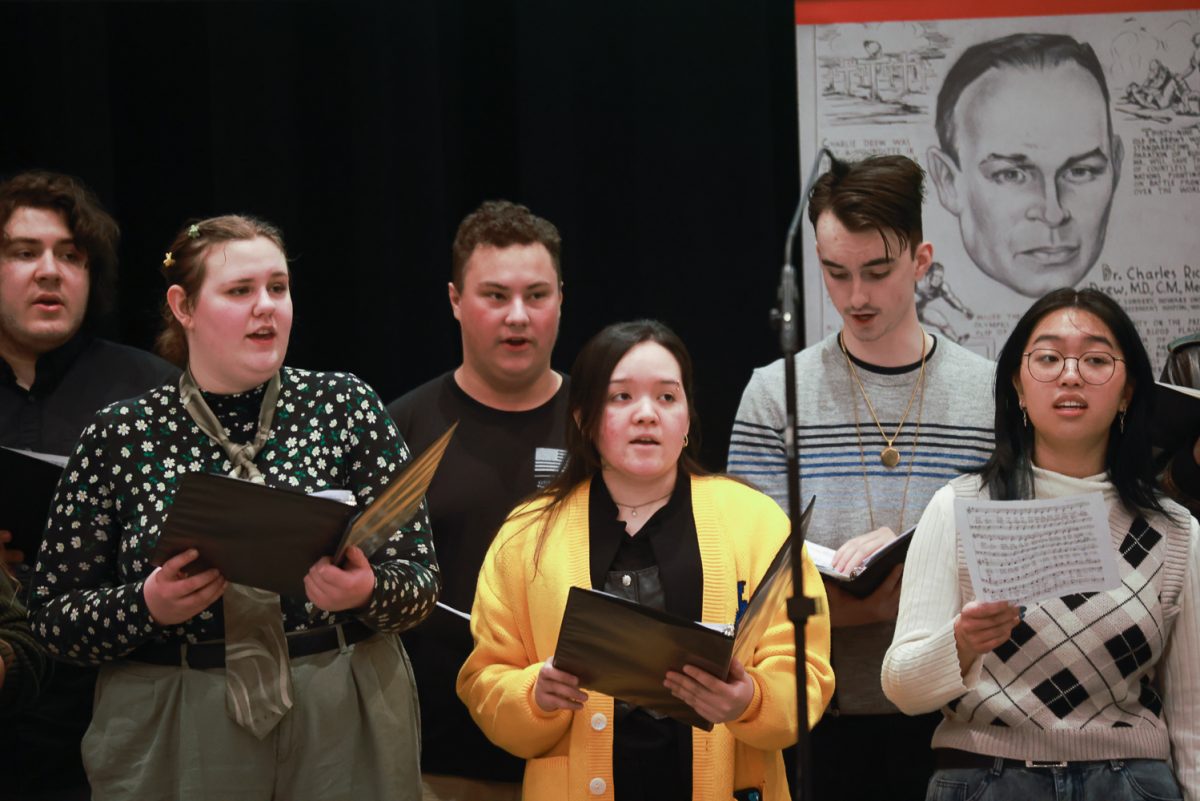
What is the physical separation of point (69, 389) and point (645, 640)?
5.59 ft

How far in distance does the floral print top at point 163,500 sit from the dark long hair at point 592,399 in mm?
271

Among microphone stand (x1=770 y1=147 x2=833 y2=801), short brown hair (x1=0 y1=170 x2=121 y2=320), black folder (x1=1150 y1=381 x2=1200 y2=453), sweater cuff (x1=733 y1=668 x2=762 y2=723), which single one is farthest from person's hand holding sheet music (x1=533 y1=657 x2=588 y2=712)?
short brown hair (x1=0 y1=170 x2=121 y2=320)

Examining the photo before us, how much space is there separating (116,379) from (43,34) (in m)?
1.38

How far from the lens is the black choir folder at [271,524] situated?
2.25 m

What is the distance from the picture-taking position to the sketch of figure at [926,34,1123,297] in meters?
4.00

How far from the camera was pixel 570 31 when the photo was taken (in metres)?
4.06

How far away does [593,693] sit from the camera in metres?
2.56

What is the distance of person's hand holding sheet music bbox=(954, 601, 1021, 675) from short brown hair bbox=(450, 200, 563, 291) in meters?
1.41

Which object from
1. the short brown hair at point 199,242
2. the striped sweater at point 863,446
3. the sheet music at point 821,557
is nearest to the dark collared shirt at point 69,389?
the short brown hair at point 199,242

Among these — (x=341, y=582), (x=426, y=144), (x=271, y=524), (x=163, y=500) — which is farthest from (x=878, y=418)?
(x=426, y=144)

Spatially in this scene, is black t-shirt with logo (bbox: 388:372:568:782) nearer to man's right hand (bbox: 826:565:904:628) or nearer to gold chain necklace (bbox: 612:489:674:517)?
gold chain necklace (bbox: 612:489:674:517)

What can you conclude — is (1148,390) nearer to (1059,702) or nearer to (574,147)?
(1059,702)

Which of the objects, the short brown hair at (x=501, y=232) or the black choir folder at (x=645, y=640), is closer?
the black choir folder at (x=645, y=640)

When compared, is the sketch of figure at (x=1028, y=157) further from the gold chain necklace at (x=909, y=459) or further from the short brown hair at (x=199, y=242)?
the short brown hair at (x=199, y=242)
